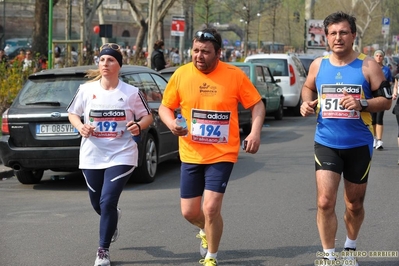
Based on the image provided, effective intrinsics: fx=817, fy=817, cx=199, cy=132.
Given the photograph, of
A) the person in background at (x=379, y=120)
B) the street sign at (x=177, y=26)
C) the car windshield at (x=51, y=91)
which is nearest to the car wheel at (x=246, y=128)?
the person in background at (x=379, y=120)

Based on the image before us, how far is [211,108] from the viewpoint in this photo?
6.08 meters

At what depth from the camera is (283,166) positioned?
1259 centimetres

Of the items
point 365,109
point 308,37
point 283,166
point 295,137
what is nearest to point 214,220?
point 365,109

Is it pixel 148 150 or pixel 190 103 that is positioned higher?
pixel 190 103

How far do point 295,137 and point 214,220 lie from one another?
448 inches

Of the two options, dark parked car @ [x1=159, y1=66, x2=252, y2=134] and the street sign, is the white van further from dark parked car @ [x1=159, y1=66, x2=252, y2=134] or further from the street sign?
the street sign

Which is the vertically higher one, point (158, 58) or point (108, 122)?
point (158, 58)

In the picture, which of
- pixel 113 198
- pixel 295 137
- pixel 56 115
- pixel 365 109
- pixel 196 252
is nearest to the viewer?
pixel 365 109

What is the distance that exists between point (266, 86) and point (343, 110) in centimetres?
1361

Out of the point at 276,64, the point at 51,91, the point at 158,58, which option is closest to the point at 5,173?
the point at 51,91

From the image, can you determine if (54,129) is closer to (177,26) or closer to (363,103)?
(363,103)

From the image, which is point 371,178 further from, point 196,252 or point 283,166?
point 196,252

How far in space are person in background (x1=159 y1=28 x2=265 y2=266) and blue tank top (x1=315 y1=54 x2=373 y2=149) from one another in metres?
0.51

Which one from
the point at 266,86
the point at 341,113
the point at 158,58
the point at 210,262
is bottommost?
the point at 210,262
